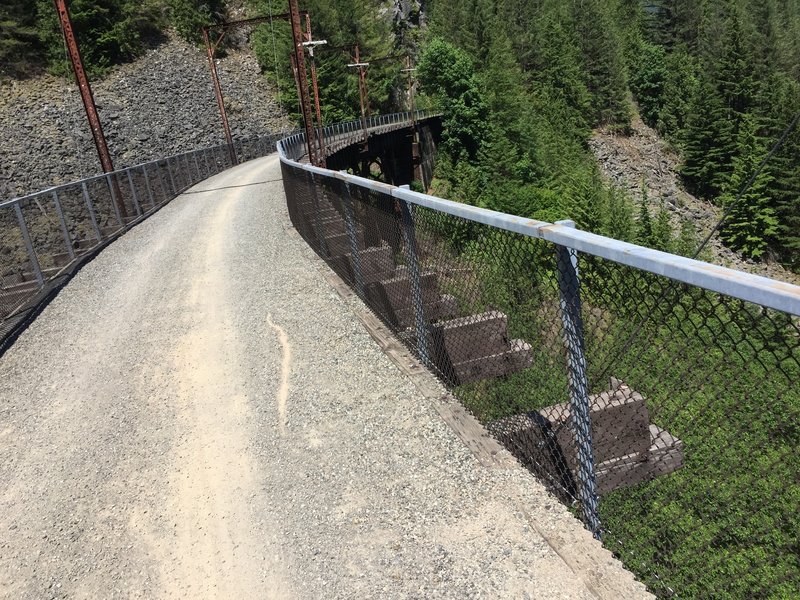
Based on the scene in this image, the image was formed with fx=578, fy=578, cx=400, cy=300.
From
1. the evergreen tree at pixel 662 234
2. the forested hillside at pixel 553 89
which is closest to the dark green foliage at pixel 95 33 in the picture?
the forested hillside at pixel 553 89

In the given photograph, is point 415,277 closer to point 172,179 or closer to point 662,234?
point 172,179

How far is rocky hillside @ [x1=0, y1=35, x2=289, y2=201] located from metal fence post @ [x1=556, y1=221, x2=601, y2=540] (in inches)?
1731

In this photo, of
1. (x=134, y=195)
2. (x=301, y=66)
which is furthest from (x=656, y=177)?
(x=134, y=195)

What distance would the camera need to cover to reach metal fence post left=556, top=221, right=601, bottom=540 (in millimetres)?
2662

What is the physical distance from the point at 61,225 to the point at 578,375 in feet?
35.8

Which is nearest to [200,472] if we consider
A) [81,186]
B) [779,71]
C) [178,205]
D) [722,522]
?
[722,522]

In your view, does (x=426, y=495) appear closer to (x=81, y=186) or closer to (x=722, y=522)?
(x=722, y=522)

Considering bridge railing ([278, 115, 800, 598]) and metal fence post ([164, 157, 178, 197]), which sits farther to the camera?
metal fence post ([164, 157, 178, 197])

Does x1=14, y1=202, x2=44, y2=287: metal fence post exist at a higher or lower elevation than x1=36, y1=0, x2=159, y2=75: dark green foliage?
lower

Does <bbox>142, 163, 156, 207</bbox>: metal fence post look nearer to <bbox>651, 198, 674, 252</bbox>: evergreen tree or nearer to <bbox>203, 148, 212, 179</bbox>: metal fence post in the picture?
<bbox>203, 148, 212, 179</bbox>: metal fence post

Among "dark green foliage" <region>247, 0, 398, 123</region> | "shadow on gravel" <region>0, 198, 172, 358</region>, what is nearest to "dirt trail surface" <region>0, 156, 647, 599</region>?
"shadow on gravel" <region>0, 198, 172, 358</region>

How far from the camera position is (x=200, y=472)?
3.90 meters

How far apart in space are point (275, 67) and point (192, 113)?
14.2 m

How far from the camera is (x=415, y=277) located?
15.6 feet
